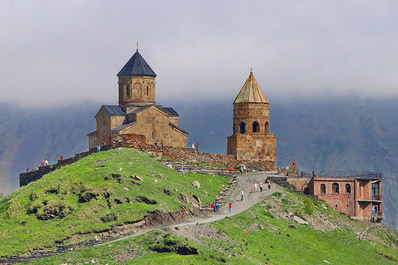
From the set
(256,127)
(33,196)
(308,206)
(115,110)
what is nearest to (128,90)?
(115,110)

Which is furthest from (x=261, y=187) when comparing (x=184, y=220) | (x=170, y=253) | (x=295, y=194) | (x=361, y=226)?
(x=170, y=253)

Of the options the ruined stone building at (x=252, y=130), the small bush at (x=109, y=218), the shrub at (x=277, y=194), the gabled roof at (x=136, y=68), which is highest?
the gabled roof at (x=136, y=68)

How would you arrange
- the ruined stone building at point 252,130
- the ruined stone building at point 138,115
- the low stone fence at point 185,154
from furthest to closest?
the ruined stone building at point 252,130, the ruined stone building at point 138,115, the low stone fence at point 185,154

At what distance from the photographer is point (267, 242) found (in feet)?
271

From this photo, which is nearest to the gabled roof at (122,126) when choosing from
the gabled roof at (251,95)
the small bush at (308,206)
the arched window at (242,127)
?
the arched window at (242,127)

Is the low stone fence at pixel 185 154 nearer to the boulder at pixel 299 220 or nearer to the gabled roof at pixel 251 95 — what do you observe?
the gabled roof at pixel 251 95

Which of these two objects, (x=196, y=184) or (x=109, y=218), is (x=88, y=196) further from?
(x=196, y=184)

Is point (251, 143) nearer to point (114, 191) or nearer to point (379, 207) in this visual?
point (379, 207)

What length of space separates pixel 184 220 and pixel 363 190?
26781mm

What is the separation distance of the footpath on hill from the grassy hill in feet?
3.47

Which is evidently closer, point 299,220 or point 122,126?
point 299,220

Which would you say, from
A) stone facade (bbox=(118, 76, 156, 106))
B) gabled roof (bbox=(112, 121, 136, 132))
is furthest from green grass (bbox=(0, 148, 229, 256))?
stone facade (bbox=(118, 76, 156, 106))

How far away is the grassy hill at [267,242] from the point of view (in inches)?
2844

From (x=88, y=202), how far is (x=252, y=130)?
31.8 m
